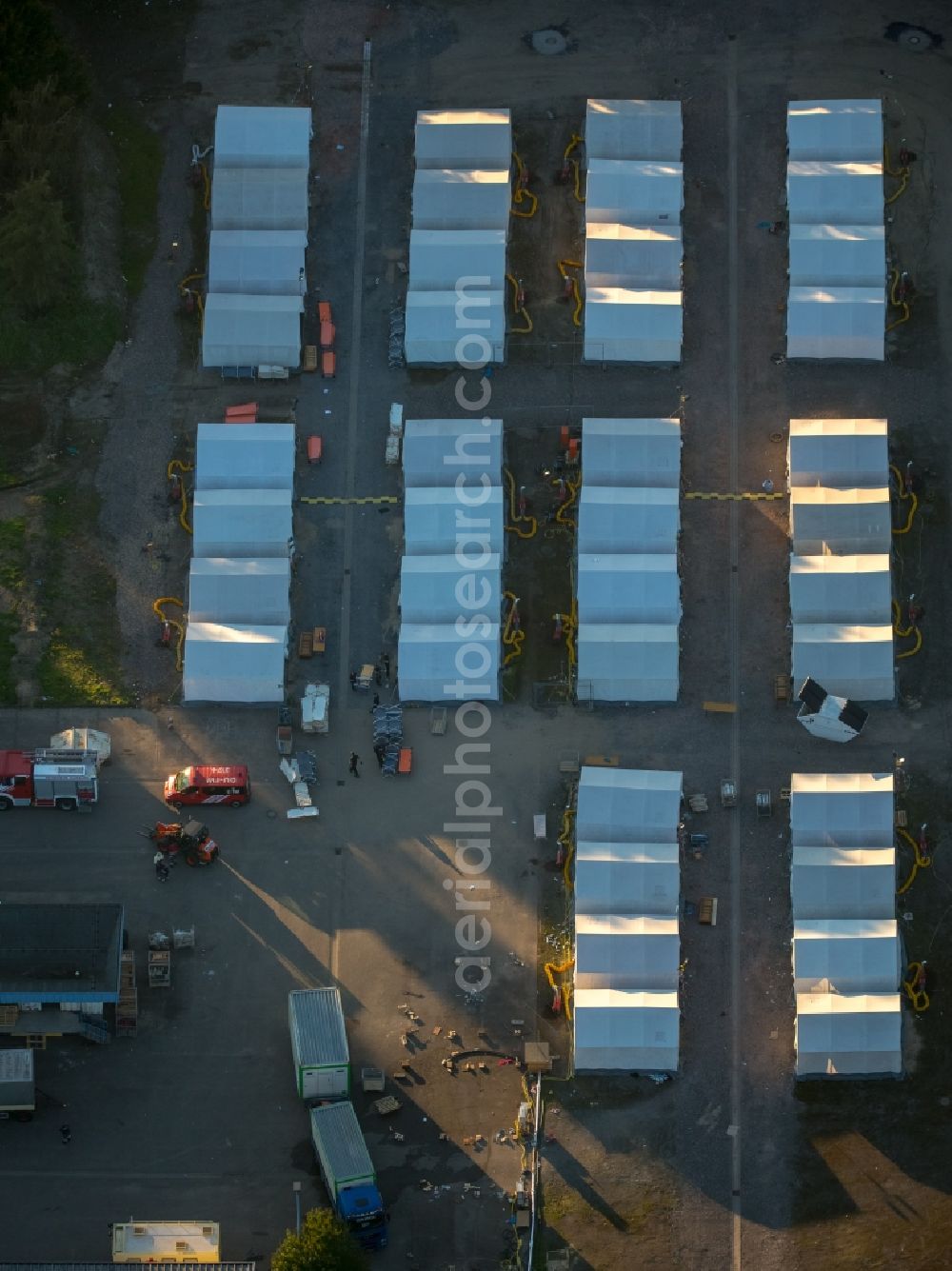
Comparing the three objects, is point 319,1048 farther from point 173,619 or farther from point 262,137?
point 262,137

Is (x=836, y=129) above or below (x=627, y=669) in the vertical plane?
above

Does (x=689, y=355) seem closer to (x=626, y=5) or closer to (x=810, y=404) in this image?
(x=810, y=404)

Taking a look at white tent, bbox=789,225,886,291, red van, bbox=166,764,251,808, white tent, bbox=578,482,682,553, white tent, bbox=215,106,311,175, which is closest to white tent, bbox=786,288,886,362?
white tent, bbox=789,225,886,291

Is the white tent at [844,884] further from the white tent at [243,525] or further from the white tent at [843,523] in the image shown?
the white tent at [243,525]

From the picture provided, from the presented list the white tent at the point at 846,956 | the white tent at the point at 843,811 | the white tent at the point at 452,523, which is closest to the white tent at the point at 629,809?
the white tent at the point at 843,811

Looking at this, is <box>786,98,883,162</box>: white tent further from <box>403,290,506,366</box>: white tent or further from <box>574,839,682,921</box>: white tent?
<box>574,839,682,921</box>: white tent

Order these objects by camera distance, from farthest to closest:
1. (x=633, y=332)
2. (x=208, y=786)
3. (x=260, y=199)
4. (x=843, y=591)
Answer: (x=260, y=199) < (x=633, y=332) < (x=843, y=591) < (x=208, y=786)

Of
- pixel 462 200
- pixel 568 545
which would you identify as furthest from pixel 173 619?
pixel 462 200

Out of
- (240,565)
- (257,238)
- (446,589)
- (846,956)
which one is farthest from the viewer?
(257,238)
